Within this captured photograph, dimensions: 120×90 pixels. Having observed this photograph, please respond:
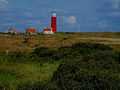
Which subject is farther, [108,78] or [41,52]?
[41,52]

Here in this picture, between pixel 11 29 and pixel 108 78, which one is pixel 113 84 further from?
pixel 11 29

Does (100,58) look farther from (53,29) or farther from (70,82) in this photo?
(53,29)

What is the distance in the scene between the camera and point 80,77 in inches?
587

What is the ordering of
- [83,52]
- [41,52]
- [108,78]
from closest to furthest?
1. [108,78]
2. [83,52]
3. [41,52]

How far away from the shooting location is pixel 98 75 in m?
15.0

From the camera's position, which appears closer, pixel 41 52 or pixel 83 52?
pixel 83 52

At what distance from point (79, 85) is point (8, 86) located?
3.35 m

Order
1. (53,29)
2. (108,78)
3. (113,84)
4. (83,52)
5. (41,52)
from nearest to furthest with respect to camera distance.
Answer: (113,84)
(108,78)
(83,52)
(41,52)
(53,29)

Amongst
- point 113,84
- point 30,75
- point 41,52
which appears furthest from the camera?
point 41,52

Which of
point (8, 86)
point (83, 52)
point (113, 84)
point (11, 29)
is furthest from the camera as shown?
point (11, 29)

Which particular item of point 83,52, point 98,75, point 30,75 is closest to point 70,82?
point 98,75

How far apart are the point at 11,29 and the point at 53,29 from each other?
1490cm

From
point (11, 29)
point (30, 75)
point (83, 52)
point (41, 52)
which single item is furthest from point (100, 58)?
point (11, 29)

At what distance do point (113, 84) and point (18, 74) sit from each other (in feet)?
32.5
